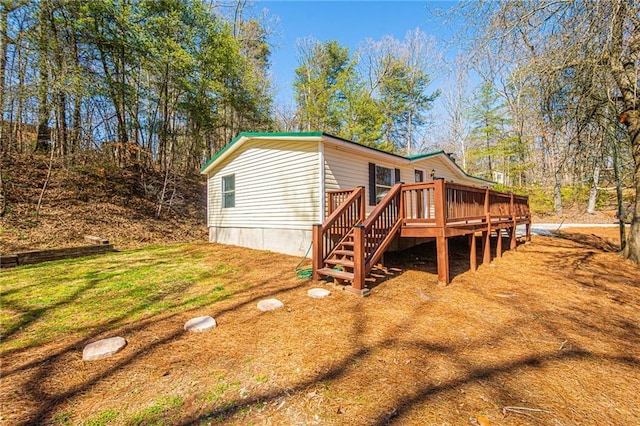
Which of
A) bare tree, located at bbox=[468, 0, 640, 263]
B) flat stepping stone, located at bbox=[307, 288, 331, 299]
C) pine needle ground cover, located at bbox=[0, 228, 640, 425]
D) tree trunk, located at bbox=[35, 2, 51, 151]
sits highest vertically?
tree trunk, located at bbox=[35, 2, 51, 151]

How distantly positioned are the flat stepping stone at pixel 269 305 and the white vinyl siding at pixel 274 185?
3283 millimetres

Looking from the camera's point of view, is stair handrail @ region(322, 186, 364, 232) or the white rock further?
stair handrail @ region(322, 186, 364, 232)

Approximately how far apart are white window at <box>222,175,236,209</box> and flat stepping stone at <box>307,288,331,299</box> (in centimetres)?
657

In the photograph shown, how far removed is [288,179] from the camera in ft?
24.9

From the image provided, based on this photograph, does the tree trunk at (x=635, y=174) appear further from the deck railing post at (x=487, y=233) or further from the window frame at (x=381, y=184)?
the window frame at (x=381, y=184)

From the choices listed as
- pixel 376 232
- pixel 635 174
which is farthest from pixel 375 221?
pixel 635 174

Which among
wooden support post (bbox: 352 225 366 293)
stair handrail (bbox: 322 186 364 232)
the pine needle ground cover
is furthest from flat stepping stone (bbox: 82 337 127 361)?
stair handrail (bbox: 322 186 364 232)

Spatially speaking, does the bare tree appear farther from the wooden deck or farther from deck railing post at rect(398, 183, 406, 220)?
deck railing post at rect(398, 183, 406, 220)

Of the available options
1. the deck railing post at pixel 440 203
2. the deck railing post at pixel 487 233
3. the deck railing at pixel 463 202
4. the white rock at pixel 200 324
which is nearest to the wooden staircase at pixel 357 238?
the deck railing post at pixel 440 203

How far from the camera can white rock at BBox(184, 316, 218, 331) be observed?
10.3 ft

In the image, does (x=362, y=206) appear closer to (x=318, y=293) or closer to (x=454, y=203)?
(x=454, y=203)

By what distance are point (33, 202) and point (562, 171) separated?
54.1ft

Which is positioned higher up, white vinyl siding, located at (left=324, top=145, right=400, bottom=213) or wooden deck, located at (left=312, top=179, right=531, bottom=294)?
white vinyl siding, located at (left=324, top=145, right=400, bottom=213)

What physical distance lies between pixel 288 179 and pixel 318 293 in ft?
13.6
